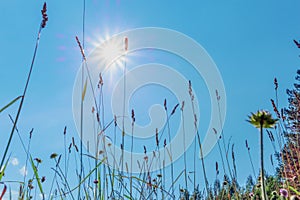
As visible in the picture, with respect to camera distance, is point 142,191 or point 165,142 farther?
point 165,142

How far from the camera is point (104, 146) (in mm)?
2264

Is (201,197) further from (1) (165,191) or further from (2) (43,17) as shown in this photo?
(2) (43,17)

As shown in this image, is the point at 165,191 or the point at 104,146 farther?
the point at 165,191

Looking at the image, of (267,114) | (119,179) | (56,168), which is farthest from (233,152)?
(267,114)

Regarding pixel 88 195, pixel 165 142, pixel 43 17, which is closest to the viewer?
pixel 43 17

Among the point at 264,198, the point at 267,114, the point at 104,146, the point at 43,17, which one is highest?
the point at 104,146

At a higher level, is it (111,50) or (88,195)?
(111,50)

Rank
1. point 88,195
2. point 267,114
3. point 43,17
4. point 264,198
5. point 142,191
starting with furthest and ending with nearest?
point 142,191
point 88,195
point 43,17
point 267,114
point 264,198

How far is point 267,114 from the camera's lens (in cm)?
90

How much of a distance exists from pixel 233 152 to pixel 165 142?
1.91 feet

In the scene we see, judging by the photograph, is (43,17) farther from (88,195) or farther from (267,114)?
(88,195)

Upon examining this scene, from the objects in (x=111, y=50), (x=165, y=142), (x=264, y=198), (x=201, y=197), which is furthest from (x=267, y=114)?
(x=111, y=50)

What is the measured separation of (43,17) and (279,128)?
78.3 inches

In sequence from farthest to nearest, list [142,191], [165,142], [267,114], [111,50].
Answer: [111,50], [165,142], [142,191], [267,114]
